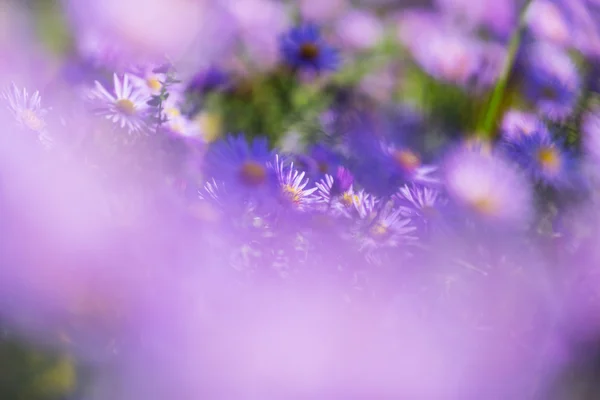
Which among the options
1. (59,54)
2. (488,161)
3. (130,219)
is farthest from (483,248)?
(59,54)

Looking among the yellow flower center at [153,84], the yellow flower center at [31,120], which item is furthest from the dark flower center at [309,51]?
the yellow flower center at [31,120]

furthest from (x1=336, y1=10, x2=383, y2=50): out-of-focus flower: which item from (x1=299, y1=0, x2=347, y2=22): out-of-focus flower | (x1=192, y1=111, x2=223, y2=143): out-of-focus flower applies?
(x1=192, y1=111, x2=223, y2=143): out-of-focus flower

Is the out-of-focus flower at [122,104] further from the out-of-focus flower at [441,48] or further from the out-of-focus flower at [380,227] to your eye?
the out-of-focus flower at [441,48]

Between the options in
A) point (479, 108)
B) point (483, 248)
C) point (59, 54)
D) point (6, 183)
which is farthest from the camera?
point (479, 108)

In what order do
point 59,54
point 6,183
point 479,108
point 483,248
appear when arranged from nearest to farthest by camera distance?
point 6,183 < point 483,248 < point 59,54 < point 479,108

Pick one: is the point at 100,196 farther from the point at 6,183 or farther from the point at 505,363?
the point at 505,363

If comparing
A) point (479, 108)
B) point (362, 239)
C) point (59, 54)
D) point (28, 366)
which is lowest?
point (28, 366)
